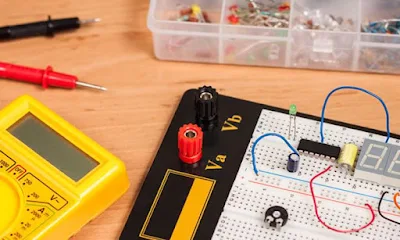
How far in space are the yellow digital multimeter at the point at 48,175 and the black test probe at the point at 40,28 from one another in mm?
186

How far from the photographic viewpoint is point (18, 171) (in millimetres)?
797

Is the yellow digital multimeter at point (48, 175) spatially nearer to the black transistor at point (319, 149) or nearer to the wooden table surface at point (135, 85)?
the wooden table surface at point (135, 85)

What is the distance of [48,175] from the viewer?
2.60 ft

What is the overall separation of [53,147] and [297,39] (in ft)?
1.24

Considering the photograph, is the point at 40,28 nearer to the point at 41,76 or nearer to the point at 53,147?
the point at 41,76

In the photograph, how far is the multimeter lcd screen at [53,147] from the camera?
0.81 m

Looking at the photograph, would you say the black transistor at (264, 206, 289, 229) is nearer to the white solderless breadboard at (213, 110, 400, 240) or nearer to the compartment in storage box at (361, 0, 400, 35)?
the white solderless breadboard at (213, 110, 400, 240)

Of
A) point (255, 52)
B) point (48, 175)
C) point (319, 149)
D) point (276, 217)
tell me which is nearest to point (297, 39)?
point (255, 52)

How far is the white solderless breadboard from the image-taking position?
78 cm

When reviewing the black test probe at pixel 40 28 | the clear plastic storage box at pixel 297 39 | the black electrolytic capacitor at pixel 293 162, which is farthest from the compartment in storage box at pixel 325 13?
the black test probe at pixel 40 28

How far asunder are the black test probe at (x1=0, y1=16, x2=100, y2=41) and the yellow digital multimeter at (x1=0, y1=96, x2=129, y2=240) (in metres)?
0.19

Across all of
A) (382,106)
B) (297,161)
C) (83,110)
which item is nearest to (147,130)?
(83,110)

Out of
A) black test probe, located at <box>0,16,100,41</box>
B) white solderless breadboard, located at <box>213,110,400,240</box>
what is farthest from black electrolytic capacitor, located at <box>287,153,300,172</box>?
black test probe, located at <box>0,16,100,41</box>

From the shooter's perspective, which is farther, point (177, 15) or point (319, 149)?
point (177, 15)
